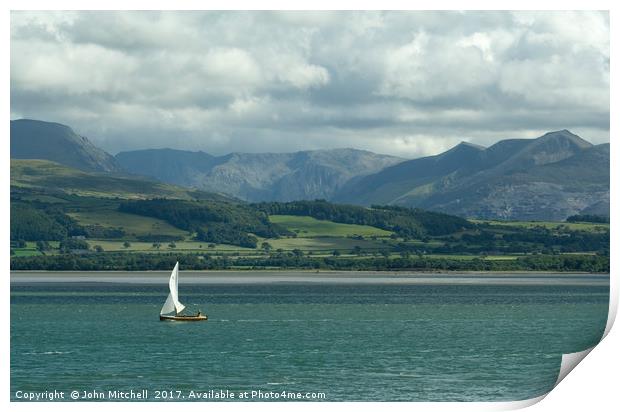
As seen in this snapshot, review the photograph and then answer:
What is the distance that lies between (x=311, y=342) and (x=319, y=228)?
313 feet

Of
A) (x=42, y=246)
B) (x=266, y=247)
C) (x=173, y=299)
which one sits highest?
(x=42, y=246)

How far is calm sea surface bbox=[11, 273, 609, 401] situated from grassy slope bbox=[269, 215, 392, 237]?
50665 mm

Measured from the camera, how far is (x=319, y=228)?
489 feet

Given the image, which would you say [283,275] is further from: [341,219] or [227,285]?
[341,219]

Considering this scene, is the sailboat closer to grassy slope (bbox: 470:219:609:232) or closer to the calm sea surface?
the calm sea surface

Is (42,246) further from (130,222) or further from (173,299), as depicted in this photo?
(173,299)

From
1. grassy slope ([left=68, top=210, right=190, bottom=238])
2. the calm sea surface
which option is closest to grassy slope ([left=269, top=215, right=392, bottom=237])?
grassy slope ([left=68, top=210, right=190, bottom=238])

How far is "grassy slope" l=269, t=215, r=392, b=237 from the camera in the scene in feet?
476

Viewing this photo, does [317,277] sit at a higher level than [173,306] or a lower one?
lower

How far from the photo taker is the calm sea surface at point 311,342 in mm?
41188

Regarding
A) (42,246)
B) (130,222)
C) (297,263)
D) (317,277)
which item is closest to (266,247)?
(297,263)

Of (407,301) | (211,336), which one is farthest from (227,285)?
(211,336)

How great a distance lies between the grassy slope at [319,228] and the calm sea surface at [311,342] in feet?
166
